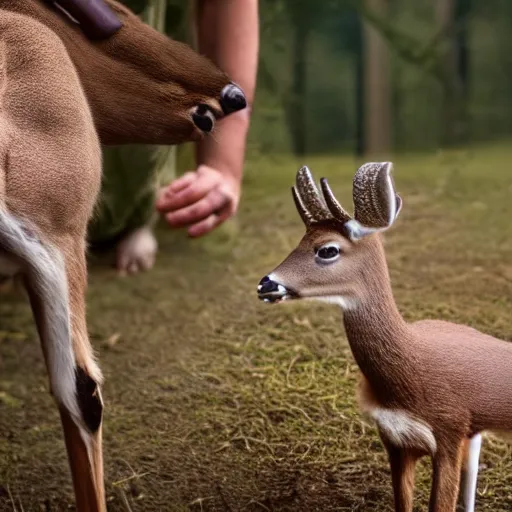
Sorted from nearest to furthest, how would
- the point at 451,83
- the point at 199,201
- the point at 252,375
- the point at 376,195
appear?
the point at 376,195 → the point at 199,201 → the point at 252,375 → the point at 451,83

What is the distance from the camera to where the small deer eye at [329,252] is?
0.85 metres

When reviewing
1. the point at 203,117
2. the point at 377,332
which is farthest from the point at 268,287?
the point at 203,117

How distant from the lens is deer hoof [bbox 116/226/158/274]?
1.92 m

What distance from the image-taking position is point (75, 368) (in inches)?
33.2

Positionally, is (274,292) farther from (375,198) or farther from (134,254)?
(134,254)

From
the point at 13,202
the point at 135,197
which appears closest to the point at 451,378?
the point at 13,202

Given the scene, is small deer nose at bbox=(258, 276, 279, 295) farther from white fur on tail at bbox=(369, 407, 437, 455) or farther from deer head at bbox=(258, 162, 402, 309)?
white fur on tail at bbox=(369, 407, 437, 455)

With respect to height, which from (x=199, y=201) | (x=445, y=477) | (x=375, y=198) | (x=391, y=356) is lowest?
(x=445, y=477)

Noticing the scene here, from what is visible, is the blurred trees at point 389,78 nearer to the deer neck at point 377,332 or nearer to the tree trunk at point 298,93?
the tree trunk at point 298,93

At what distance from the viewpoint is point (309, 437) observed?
1.07m

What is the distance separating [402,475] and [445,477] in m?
0.06

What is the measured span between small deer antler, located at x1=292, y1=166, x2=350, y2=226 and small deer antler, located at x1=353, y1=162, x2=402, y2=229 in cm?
2

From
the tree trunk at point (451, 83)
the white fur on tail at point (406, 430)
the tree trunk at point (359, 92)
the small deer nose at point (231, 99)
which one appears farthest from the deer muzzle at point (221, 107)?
the tree trunk at point (451, 83)

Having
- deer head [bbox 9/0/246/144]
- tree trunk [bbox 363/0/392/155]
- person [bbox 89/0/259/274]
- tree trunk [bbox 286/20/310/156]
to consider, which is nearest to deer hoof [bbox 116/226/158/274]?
tree trunk [bbox 286/20/310/156]
